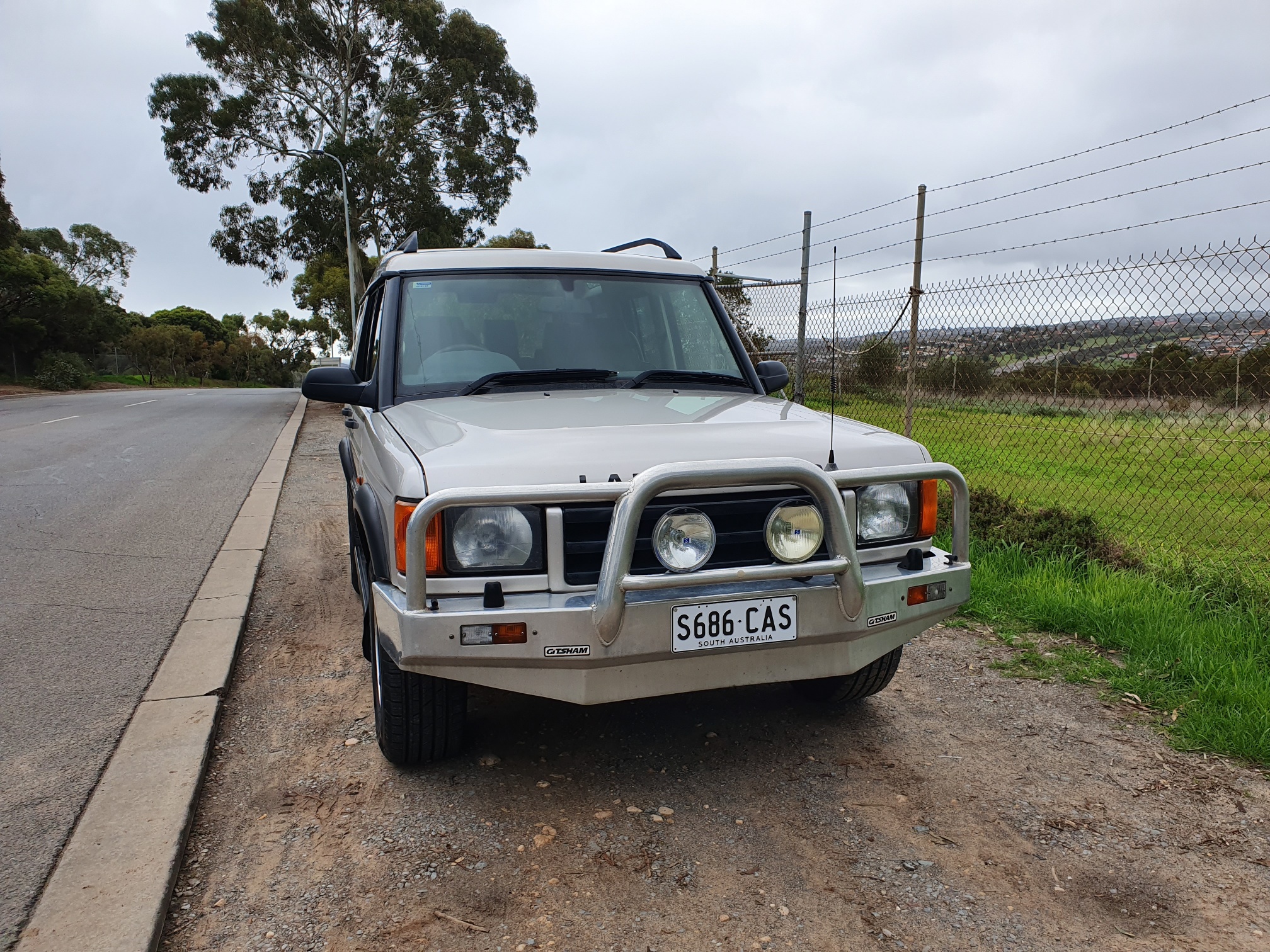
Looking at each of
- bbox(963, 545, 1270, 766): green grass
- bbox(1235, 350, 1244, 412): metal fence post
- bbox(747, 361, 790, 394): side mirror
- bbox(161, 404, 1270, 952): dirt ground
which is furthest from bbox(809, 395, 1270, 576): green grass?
bbox(747, 361, 790, 394): side mirror

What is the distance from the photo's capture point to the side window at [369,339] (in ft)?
14.3

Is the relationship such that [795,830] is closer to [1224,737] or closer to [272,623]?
[1224,737]

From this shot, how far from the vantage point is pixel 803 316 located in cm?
823

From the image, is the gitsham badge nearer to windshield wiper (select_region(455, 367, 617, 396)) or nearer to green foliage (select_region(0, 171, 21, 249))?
windshield wiper (select_region(455, 367, 617, 396))

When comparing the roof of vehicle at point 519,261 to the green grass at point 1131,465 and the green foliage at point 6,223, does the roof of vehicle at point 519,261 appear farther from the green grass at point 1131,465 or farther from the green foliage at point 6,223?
the green foliage at point 6,223

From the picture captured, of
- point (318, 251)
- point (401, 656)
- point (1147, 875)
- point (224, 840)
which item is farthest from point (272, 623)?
point (318, 251)

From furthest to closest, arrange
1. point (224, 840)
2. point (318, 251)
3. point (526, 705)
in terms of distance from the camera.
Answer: point (318, 251), point (526, 705), point (224, 840)

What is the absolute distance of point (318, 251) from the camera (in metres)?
27.8

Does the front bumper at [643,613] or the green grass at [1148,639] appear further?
the green grass at [1148,639]

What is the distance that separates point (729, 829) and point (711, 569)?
0.83 m

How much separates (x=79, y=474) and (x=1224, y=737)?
34.7 ft

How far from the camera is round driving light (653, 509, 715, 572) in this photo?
2.62 meters

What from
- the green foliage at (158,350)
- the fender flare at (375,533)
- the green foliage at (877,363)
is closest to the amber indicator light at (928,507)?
the fender flare at (375,533)

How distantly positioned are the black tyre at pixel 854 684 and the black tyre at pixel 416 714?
1400mm
